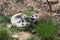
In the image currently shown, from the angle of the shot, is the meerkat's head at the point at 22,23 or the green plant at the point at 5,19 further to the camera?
the green plant at the point at 5,19

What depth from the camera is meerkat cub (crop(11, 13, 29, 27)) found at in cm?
546

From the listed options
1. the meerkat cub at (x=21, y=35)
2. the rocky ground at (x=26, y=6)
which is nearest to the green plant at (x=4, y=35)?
the meerkat cub at (x=21, y=35)

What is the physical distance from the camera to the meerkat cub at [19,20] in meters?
5.46

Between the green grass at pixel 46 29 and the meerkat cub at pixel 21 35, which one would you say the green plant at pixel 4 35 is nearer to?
the meerkat cub at pixel 21 35

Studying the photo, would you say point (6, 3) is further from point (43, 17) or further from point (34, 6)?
point (43, 17)

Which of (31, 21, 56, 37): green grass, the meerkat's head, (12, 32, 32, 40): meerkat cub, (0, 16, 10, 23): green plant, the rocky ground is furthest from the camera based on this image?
the rocky ground

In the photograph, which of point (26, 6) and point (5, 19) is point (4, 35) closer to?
point (5, 19)

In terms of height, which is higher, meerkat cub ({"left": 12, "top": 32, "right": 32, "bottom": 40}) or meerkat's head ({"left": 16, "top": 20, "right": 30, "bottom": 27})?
meerkat's head ({"left": 16, "top": 20, "right": 30, "bottom": 27})

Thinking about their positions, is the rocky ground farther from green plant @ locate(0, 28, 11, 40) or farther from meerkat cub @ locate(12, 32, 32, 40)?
green plant @ locate(0, 28, 11, 40)

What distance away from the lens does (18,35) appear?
5176mm

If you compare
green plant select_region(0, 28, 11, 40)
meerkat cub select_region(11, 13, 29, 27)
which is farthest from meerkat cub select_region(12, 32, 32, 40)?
meerkat cub select_region(11, 13, 29, 27)

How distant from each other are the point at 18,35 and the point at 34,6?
1.39m

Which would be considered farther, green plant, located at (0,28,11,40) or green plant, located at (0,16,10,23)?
green plant, located at (0,16,10,23)

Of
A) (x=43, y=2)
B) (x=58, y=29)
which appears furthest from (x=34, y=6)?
(x=58, y=29)
